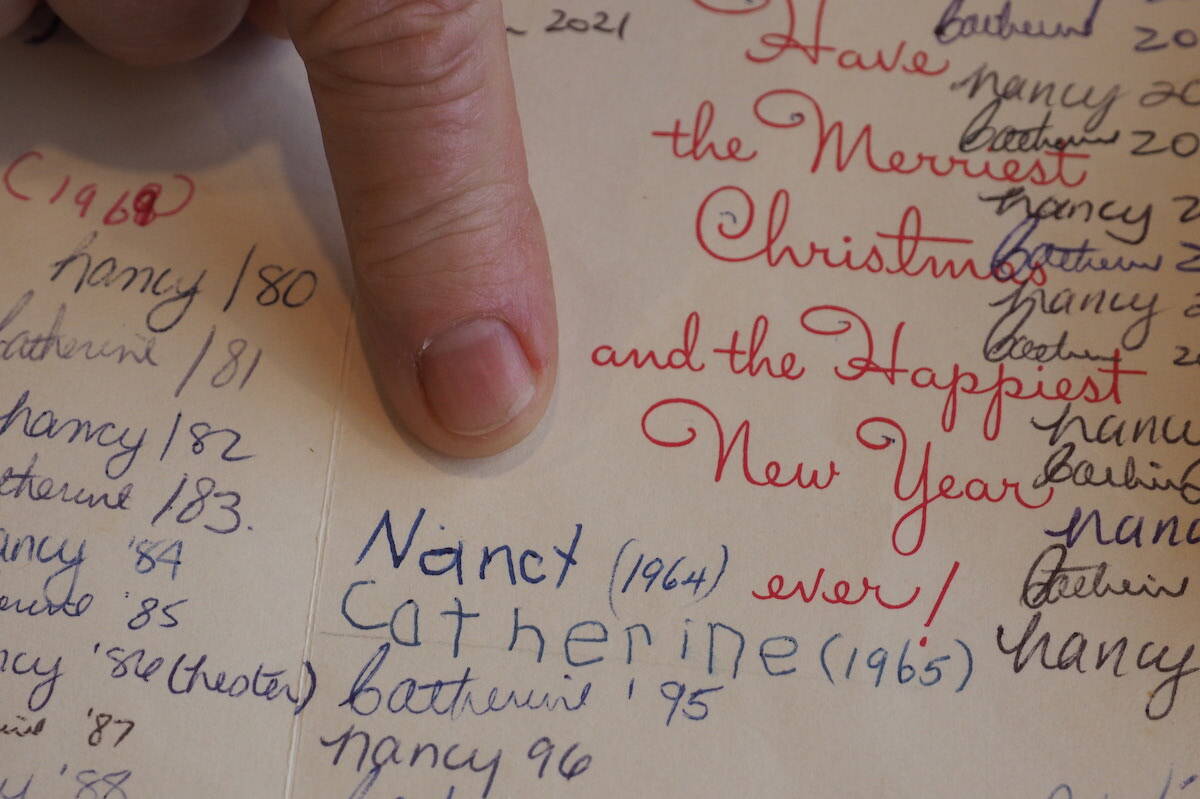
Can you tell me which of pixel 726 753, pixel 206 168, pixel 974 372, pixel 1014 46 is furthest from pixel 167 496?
pixel 1014 46

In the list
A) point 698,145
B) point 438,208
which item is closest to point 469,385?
point 438,208

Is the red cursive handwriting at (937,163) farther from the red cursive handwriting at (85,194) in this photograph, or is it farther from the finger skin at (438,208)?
the red cursive handwriting at (85,194)

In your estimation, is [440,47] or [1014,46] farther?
[1014,46]

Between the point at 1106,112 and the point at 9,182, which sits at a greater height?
the point at 1106,112

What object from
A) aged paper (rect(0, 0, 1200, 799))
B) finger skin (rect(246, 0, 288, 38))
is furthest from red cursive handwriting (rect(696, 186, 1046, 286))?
finger skin (rect(246, 0, 288, 38))

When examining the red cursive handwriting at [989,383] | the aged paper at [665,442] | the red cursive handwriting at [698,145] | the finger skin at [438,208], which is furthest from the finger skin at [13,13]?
the red cursive handwriting at [989,383]

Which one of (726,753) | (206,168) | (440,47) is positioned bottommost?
(726,753)

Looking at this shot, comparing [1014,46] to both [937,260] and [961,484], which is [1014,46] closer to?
[937,260]

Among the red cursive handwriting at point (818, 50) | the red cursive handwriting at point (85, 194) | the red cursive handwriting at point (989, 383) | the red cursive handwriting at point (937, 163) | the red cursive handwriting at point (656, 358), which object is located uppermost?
the red cursive handwriting at point (818, 50)
